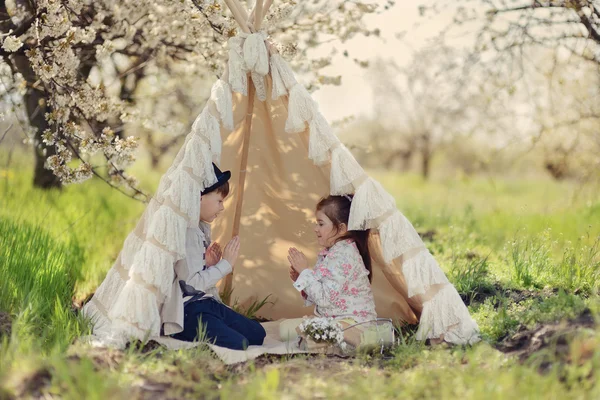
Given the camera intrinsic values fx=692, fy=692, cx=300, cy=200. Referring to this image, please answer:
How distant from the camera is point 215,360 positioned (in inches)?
136

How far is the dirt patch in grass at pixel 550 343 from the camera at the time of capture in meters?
2.93

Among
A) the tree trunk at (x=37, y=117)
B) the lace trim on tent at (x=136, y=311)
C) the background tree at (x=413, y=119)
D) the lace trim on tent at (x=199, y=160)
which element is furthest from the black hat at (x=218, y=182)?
the background tree at (x=413, y=119)

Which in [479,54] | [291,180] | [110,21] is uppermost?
[110,21]

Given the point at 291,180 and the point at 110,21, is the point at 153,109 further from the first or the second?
the point at 291,180

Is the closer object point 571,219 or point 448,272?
point 448,272

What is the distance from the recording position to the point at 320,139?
3885 mm

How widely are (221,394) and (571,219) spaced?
517 centimetres

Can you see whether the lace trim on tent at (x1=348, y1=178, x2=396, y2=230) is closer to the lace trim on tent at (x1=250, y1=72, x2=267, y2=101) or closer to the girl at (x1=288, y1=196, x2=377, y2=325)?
the girl at (x1=288, y1=196, x2=377, y2=325)

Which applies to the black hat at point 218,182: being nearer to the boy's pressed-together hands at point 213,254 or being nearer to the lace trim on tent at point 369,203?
the boy's pressed-together hands at point 213,254

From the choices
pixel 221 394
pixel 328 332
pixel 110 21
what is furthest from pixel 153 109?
pixel 221 394

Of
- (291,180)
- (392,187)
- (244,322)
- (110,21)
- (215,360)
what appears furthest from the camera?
(392,187)

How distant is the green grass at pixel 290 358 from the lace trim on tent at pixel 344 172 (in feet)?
2.97

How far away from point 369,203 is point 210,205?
914mm

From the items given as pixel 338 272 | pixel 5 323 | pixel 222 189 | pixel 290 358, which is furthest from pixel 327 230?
pixel 5 323
